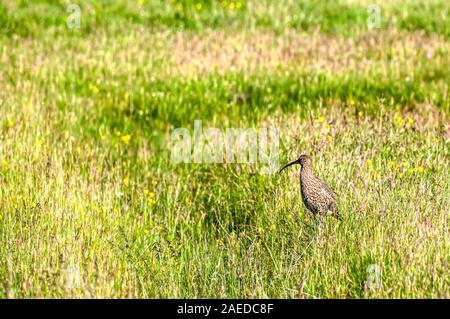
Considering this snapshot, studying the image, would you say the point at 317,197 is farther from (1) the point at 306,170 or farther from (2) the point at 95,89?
(2) the point at 95,89

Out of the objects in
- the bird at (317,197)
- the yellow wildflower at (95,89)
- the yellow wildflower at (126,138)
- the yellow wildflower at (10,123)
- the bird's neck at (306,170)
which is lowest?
the bird at (317,197)

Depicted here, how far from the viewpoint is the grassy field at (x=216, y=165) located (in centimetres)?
509

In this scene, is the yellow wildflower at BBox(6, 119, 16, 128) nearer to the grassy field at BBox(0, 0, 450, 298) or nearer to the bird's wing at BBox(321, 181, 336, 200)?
the grassy field at BBox(0, 0, 450, 298)

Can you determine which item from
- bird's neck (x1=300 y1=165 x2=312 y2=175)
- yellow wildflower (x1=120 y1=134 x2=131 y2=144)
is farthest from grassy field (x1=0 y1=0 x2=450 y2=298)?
bird's neck (x1=300 y1=165 x2=312 y2=175)

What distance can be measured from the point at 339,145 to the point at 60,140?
2.79 m

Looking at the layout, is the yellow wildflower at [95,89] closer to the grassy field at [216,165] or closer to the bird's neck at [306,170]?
the grassy field at [216,165]

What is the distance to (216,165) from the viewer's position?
24.3ft

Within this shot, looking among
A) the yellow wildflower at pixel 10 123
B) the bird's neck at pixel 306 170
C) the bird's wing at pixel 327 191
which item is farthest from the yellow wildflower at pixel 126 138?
the bird's wing at pixel 327 191

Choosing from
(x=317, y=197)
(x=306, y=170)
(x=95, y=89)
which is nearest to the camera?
(x=317, y=197)

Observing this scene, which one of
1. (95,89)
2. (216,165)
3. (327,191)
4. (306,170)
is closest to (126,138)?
(216,165)

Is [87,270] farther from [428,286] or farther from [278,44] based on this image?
[278,44]

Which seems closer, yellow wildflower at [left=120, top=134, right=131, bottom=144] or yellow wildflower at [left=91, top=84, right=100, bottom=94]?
yellow wildflower at [left=120, top=134, right=131, bottom=144]

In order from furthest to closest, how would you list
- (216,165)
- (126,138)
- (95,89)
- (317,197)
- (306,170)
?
1. (95,89)
2. (126,138)
3. (216,165)
4. (306,170)
5. (317,197)

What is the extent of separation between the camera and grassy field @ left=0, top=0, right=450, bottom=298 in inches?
200
